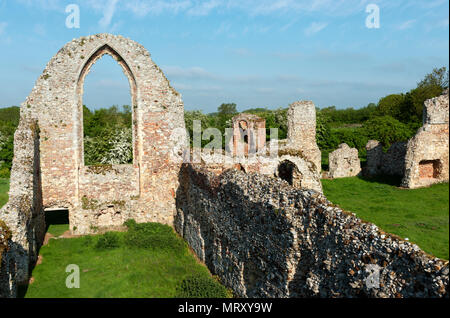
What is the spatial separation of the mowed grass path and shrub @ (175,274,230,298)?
466 centimetres

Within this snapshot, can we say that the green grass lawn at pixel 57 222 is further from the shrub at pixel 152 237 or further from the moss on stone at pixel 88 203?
the shrub at pixel 152 237

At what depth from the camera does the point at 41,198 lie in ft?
41.9

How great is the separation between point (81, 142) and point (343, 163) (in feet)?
49.6

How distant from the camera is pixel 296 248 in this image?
6.13m

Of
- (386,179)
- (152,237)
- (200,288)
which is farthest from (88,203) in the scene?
(386,179)

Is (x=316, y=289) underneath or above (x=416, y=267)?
underneath

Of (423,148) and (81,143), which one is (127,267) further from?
(423,148)

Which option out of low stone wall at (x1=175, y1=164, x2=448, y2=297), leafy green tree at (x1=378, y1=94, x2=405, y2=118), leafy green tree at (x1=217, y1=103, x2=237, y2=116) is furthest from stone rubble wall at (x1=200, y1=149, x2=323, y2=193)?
leafy green tree at (x1=217, y1=103, x2=237, y2=116)

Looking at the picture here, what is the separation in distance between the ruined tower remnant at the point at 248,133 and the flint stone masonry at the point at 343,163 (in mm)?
5408

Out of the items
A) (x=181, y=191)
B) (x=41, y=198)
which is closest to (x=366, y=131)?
(x=181, y=191)

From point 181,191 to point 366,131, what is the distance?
2262 centimetres

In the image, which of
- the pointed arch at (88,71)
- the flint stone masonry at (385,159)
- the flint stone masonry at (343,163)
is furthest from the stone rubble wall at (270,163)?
the flint stone masonry at (385,159)

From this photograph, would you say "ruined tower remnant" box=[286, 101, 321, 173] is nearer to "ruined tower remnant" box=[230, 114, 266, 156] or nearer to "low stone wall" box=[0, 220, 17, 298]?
"ruined tower remnant" box=[230, 114, 266, 156]
